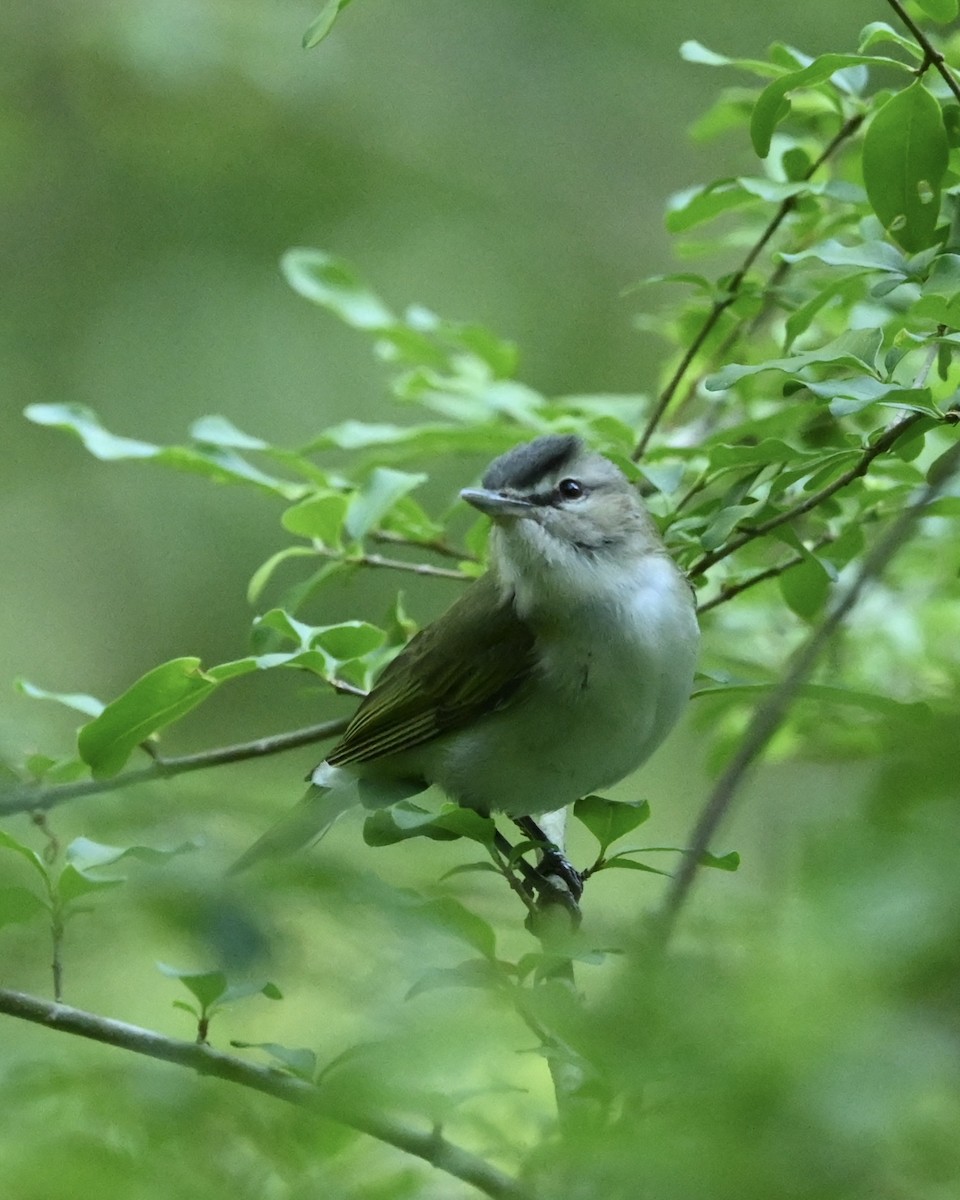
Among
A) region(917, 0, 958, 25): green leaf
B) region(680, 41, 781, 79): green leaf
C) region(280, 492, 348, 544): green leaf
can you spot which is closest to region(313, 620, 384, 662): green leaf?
region(280, 492, 348, 544): green leaf

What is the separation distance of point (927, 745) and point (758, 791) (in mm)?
4323

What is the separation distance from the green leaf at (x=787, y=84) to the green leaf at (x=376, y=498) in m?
0.86

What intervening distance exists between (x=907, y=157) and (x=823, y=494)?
0.52 m

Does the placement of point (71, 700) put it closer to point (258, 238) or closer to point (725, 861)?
point (725, 861)

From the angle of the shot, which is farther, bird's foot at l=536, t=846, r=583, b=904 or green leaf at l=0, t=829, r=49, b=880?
bird's foot at l=536, t=846, r=583, b=904

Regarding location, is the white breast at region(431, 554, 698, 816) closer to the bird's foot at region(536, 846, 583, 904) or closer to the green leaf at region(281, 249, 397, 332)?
the bird's foot at region(536, 846, 583, 904)

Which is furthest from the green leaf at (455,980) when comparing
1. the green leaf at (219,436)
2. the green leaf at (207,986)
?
the green leaf at (219,436)

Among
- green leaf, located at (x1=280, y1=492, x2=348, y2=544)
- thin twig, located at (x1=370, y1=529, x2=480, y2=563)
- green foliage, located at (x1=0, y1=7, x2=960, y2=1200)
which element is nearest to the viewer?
green foliage, located at (x1=0, y1=7, x2=960, y2=1200)

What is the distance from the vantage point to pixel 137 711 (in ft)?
6.77

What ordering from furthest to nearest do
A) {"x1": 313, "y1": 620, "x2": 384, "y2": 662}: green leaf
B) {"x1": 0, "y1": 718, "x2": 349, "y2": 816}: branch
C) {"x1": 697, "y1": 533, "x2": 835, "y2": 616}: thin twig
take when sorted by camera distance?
{"x1": 697, "y1": 533, "x2": 835, "y2": 616}: thin twig
{"x1": 313, "y1": 620, "x2": 384, "y2": 662}: green leaf
{"x1": 0, "y1": 718, "x2": 349, "y2": 816}: branch

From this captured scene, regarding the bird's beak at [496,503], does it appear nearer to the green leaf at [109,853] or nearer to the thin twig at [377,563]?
the thin twig at [377,563]

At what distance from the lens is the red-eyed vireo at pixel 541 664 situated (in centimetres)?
288

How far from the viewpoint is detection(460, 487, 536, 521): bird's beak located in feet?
9.33

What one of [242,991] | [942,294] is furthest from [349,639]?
[942,294]
